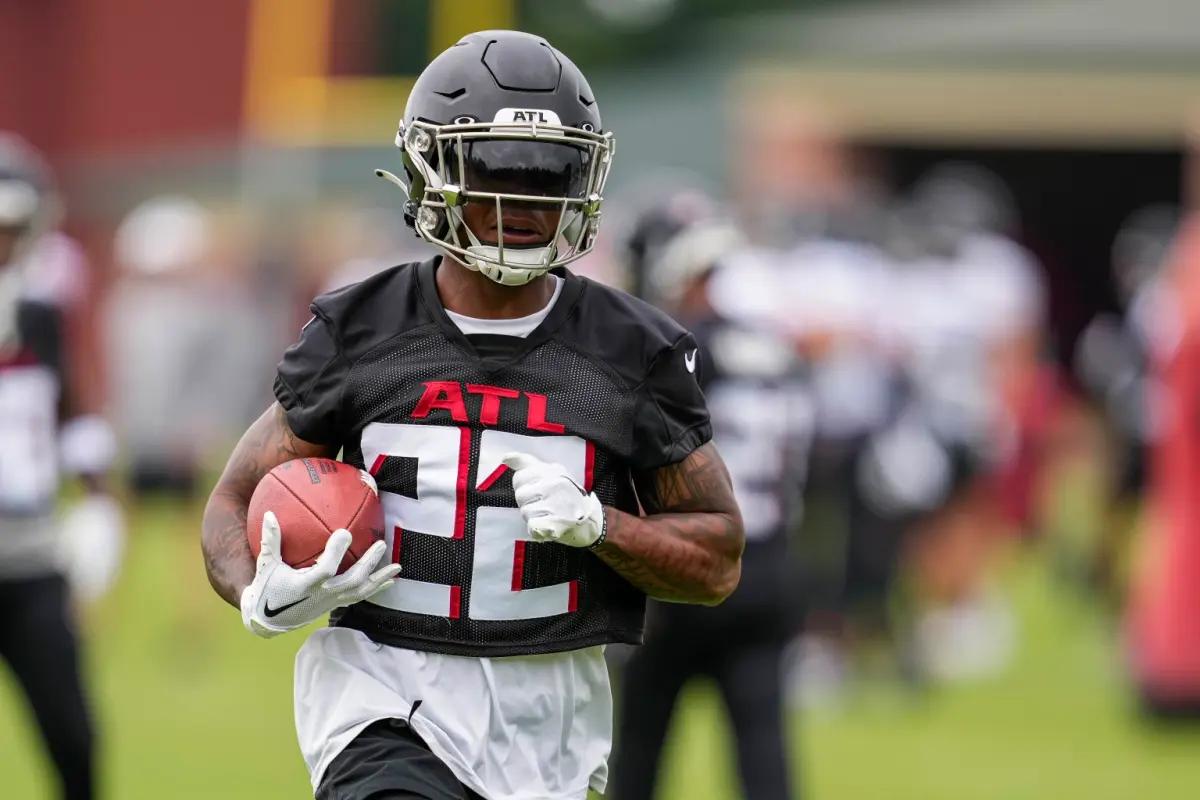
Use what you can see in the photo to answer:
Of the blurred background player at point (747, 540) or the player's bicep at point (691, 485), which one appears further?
the blurred background player at point (747, 540)

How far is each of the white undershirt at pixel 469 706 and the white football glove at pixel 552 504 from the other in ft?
1.00

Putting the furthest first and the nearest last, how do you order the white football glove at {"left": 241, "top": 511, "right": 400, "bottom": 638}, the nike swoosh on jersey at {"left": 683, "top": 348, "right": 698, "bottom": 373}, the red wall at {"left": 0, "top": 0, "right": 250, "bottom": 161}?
the red wall at {"left": 0, "top": 0, "right": 250, "bottom": 161}
the nike swoosh on jersey at {"left": 683, "top": 348, "right": 698, "bottom": 373}
the white football glove at {"left": 241, "top": 511, "right": 400, "bottom": 638}

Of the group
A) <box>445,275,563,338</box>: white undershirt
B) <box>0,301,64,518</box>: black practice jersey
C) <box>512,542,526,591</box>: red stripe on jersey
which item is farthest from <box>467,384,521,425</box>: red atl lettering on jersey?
<box>0,301,64,518</box>: black practice jersey

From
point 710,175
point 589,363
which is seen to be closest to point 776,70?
point 710,175

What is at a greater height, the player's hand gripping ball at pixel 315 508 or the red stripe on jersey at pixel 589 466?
the red stripe on jersey at pixel 589 466

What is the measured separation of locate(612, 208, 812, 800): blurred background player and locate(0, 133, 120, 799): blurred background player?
1.52 meters

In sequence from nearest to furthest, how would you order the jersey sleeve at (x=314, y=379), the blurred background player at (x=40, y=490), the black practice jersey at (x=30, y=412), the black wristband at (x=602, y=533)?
the black wristband at (x=602, y=533)
the jersey sleeve at (x=314, y=379)
the blurred background player at (x=40, y=490)
the black practice jersey at (x=30, y=412)

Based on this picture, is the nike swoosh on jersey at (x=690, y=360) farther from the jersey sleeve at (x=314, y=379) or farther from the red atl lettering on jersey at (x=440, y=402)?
the jersey sleeve at (x=314, y=379)

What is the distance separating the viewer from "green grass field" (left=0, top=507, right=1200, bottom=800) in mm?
7941

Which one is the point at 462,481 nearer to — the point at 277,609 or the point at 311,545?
the point at 311,545

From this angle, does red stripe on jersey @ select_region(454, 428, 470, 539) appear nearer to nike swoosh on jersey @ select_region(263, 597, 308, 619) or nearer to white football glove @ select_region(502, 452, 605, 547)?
white football glove @ select_region(502, 452, 605, 547)

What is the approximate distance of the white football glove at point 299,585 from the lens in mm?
3350

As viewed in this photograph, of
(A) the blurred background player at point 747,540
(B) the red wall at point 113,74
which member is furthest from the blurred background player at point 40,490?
(B) the red wall at point 113,74

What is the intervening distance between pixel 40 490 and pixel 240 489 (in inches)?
96.9
